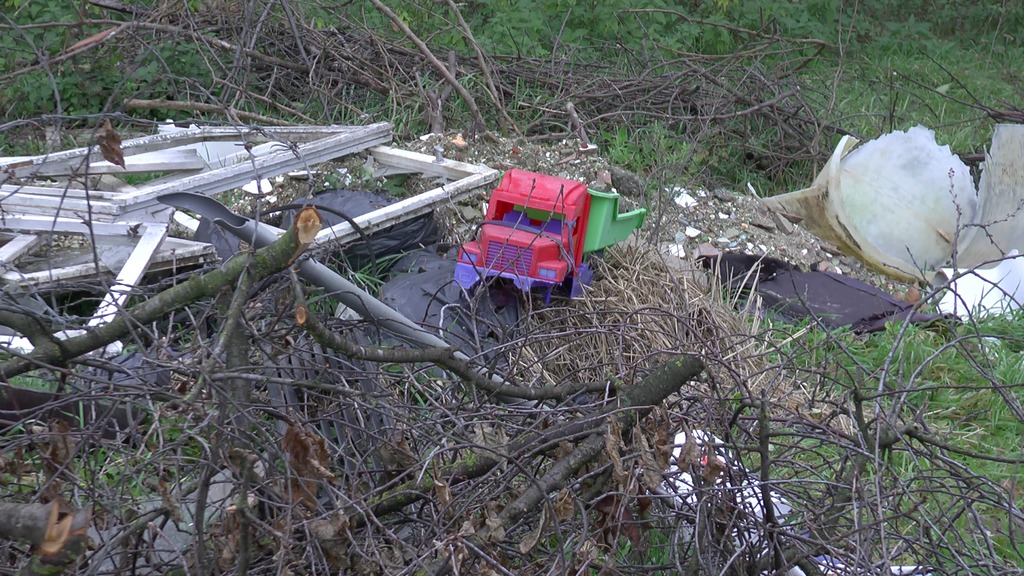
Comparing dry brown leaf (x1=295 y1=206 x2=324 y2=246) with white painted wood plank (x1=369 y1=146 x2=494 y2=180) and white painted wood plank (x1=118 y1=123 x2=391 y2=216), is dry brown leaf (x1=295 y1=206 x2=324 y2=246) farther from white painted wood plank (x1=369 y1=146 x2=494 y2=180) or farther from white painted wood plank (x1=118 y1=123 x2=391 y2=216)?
white painted wood plank (x1=369 y1=146 x2=494 y2=180)

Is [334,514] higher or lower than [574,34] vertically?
higher

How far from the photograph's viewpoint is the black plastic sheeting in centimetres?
452

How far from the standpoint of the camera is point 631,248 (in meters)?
4.37

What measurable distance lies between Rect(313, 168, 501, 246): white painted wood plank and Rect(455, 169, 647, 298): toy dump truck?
484 millimetres

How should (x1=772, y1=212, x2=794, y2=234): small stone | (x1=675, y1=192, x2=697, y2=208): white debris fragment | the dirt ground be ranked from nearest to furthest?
1. the dirt ground
2. (x1=675, y1=192, x2=697, y2=208): white debris fragment
3. (x1=772, y1=212, x2=794, y2=234): small stone

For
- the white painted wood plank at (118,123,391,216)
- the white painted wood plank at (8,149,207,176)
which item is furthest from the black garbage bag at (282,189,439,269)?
the white painted wood plank at (8,149,207,176)

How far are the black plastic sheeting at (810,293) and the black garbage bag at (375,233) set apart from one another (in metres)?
1.46

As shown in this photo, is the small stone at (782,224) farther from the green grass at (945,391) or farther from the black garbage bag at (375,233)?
the black garbage bag at (375,233)

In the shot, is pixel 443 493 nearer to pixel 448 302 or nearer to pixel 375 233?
pixel 448 302

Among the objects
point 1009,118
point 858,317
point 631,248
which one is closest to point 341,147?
point 631,248

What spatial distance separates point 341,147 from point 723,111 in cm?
299

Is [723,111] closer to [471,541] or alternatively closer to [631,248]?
[631,248]

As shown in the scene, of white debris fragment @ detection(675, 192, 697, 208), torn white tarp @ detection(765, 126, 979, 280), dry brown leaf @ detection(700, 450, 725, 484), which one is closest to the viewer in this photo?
dry brown leaf @ detection(700, 450, 725, 484)

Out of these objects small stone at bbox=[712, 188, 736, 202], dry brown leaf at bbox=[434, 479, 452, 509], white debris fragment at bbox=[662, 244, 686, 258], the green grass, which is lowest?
small stone at bbox=[712, 188, 736, 202]
